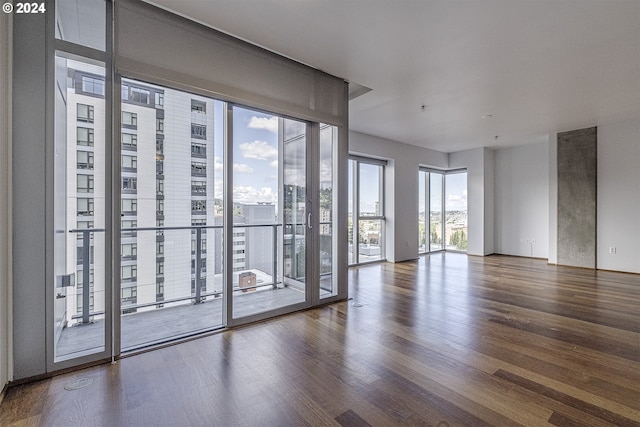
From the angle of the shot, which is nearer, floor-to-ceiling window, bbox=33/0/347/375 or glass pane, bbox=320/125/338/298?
floor-to-ceiling window, bbox=33/0/347/375

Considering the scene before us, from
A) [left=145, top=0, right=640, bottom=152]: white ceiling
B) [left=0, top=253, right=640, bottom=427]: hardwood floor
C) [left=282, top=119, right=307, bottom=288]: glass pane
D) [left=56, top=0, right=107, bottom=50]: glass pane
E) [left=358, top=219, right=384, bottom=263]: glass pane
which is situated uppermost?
[left=145, top=0, right=640, bottom=152]: white ceiling

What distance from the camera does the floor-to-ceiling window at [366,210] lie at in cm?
635

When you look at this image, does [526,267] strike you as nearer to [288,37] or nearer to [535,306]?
[535,306]

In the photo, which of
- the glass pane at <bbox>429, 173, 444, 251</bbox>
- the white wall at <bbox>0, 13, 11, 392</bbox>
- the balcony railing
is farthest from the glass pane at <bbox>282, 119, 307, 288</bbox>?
the glass pane at <bbox>429, 173, 444, 251</bbox>

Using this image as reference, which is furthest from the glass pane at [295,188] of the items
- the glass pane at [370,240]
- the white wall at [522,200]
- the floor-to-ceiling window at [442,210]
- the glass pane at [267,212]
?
the white wall at [522,200]

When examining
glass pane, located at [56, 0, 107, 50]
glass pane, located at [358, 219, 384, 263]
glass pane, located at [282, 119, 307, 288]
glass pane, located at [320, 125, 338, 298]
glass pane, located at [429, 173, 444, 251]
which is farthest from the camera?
glass pane, located at [429, 173, 444, 251]

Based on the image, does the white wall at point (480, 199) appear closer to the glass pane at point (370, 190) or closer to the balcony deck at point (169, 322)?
the glass pane at point (370, 190)

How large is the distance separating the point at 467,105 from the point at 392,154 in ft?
7.55

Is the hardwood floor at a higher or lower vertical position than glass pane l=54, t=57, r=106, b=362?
lower

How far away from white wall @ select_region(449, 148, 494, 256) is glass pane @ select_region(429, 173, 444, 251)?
2.66 feet

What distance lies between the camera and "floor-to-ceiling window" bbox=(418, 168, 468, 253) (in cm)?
801

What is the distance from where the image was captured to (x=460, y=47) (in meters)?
2.90

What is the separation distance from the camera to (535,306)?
11.6 ft

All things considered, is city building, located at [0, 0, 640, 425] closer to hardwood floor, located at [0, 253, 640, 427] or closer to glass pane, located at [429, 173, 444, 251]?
hardwood floor, located at [0, 253, 640, 427]
